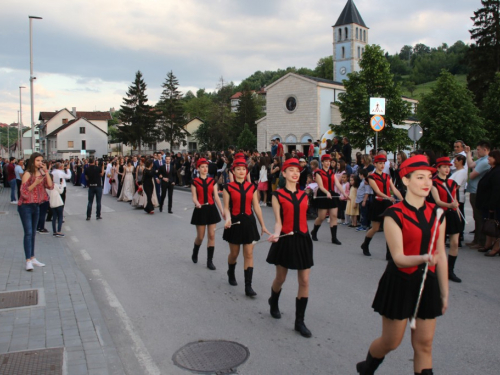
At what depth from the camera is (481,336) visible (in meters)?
5.22

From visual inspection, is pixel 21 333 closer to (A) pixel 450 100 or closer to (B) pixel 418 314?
(B) pixel 418 314

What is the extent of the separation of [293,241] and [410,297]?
2.07 meters

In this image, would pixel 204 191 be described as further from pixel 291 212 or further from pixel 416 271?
pixel 416 271

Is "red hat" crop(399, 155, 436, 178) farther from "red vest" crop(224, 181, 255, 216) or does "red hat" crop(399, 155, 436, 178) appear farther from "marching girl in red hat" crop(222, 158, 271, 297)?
"red vest" crop(224, 181, 255, 216)

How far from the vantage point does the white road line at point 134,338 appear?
4.54m

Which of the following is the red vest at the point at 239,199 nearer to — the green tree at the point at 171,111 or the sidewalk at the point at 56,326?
the sidewalk at the point at 56,326

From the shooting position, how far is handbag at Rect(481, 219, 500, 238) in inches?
350

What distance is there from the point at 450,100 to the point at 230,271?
4942cm

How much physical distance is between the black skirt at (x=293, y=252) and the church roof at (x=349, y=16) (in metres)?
81.3

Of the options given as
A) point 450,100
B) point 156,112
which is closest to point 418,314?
point 450,100

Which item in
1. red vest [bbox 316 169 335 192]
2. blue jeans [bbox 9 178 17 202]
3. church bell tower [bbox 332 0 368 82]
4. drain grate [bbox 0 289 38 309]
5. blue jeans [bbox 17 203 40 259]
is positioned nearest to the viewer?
drain grate [bbox 0 289 38 309]

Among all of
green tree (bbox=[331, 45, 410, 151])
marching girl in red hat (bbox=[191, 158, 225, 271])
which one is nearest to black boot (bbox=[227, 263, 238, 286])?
marching girl in red hat (bbox=[191, 158, 225, 271])

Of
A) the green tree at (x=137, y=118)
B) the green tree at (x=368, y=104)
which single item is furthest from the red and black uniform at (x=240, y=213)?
the green tree at (x=137, y=118)

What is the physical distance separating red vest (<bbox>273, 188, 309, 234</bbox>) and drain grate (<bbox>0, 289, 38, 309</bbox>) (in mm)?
3529
